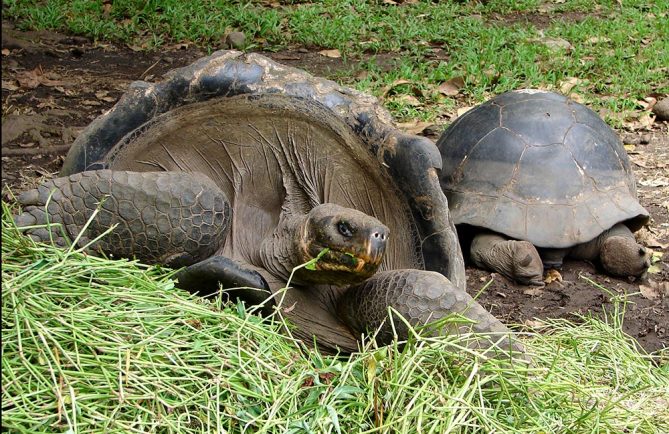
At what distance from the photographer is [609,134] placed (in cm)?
425

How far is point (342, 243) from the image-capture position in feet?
7.16

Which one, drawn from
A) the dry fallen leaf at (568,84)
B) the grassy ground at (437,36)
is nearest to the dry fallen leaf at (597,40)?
the grassy ground at (437,36)

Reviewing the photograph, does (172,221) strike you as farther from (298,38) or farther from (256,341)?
(298,38)

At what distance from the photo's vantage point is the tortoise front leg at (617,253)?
3787mm

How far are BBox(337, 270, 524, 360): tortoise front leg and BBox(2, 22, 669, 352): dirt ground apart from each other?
915 mm

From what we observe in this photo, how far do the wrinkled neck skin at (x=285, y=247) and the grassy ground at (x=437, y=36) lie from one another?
284 centimetres

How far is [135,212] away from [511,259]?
6.26 ft

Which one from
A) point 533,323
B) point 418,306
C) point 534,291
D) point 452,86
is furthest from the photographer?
point 452,86

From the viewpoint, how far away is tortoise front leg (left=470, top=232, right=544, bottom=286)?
374cm

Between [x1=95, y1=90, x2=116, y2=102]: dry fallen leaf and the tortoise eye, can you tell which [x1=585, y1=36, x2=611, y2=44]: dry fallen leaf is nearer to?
[x1=95, y1=90, x2=116, y2=102]: dry fallen leaf

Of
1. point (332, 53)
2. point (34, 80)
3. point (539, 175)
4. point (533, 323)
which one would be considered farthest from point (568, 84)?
point (34, 80)

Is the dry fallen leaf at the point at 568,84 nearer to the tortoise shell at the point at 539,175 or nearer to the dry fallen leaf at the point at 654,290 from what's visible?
the tortoise shell at the point at 539,175

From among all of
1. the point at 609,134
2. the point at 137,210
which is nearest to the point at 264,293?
the point at 137,210

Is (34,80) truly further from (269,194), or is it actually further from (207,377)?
(207,377)
